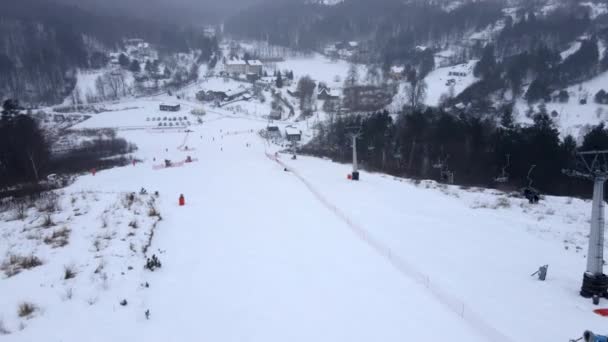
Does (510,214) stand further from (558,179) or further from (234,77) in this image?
(234,77)

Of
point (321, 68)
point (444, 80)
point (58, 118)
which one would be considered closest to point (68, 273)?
point (58, 118)

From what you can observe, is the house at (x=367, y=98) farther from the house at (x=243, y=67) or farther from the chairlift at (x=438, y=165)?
the chairlift at (x=438, y=165)

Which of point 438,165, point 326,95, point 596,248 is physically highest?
point 326,95

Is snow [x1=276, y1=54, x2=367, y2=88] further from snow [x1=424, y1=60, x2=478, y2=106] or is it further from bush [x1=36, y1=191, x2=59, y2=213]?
bush [x1=36, y1=191, x2=59, y2=213]

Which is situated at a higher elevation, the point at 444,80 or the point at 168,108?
the point at 444,80

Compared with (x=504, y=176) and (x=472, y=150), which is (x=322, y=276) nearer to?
(x=504, y=176)

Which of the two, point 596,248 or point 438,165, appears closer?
point 596,248
